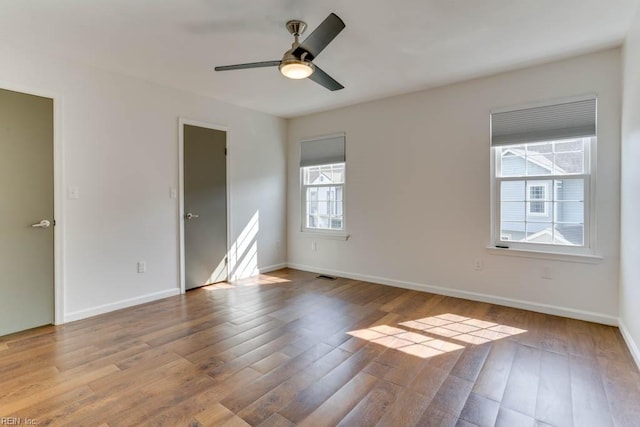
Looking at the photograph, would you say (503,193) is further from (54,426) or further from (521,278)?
(54,426)

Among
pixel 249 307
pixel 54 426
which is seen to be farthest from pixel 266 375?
pixel 249 307

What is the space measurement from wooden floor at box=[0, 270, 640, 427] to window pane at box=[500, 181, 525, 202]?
1165mm

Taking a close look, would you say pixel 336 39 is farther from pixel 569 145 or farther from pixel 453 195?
pixel 569 145

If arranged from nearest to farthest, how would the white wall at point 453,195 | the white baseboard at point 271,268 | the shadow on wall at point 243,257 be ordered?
the white wall at point 453,195 → the shadow on wall at point 243,257 → the white baseboard at point 271,268

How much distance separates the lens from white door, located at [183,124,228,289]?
3.92 meters

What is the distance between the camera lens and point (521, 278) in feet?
10.7

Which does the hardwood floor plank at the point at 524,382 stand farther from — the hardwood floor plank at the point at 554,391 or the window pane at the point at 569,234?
the window pane at the point at 569,234

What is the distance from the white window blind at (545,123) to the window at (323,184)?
2039mm

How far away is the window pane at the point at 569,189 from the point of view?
2990 millimetres

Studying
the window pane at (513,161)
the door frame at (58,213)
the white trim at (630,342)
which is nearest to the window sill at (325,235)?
the window pane at (513,161)

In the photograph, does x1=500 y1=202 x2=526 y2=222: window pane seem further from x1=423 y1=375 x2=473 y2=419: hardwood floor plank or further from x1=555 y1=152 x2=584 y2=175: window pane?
x1=423 y1=375 x2=473 y2=419: hardwood floor plank

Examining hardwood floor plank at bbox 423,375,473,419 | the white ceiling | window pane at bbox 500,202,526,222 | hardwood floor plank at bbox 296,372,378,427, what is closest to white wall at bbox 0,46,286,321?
the white ceiling

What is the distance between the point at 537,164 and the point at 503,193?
42 centimetres

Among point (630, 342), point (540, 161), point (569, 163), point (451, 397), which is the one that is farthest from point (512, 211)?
point (451, 397)
